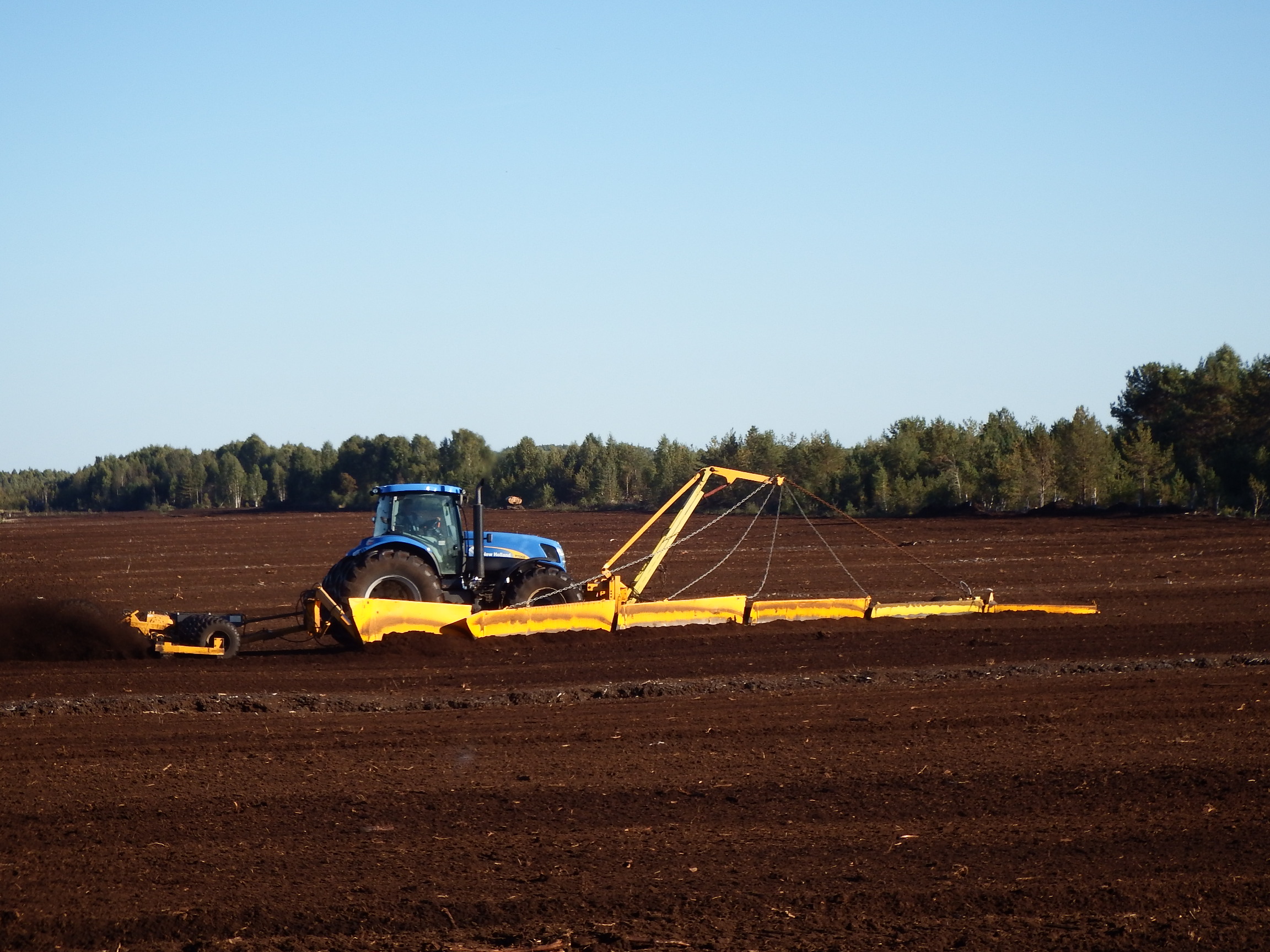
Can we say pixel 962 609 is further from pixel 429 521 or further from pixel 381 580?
pixel 381 580

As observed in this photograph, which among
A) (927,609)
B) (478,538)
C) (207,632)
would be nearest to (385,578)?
(478,538)

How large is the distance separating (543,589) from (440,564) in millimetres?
1297

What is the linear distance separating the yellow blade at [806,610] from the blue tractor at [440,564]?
7.78 ft

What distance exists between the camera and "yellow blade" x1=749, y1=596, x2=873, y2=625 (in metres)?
16.2

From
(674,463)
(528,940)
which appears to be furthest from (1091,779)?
(674,463)

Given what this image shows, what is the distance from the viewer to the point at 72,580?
26.7 meters

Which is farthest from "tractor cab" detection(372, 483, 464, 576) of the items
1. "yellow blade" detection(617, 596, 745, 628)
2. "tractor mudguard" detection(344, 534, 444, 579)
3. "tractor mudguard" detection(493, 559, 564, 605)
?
"yellow blade" detection(617, 596, 745, 628)

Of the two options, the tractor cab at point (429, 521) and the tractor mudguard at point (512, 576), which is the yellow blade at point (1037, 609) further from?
the tractor cab at point (429, 521)

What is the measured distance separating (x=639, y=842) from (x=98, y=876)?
275cm

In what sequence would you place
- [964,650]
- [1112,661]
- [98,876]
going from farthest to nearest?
[964,650]
[1112,661]
[98,876]

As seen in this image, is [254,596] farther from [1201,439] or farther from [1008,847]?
[1201,439]

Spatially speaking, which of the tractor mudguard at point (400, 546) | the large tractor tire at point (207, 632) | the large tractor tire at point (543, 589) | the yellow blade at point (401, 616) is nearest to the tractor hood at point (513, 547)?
the large tractor tire at point (543, 589)

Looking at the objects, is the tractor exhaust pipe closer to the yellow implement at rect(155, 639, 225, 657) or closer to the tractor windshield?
the tractor windshield

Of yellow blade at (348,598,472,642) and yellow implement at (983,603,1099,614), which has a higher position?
yellow blade at (348,598,472,642)
